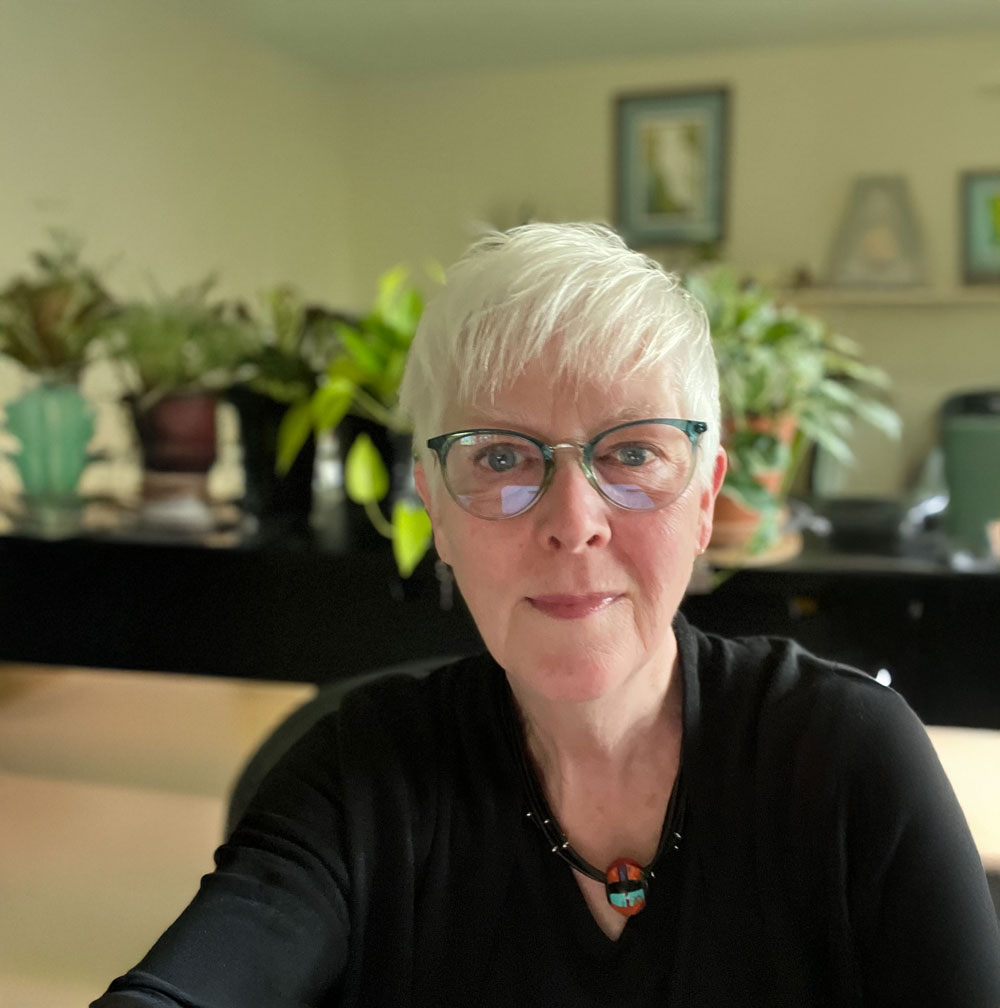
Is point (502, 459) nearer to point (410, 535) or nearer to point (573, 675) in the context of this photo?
point (573, 675)

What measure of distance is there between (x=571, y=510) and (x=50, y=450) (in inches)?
55.2

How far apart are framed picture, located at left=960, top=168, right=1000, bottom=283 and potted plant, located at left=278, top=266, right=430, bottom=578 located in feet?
12.2

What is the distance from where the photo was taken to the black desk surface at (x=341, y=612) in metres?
1.40

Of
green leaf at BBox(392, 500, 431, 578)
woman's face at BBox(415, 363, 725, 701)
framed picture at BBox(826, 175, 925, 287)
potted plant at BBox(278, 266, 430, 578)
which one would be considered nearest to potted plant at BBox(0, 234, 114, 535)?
potted plant at BBox(278, 266, 430, 578)

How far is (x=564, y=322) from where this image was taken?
0.73 meters

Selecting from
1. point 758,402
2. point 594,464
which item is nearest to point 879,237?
point 758,402

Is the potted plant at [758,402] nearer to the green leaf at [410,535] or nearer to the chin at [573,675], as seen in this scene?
the green leaf at [410,535]

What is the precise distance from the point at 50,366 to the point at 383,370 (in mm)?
659

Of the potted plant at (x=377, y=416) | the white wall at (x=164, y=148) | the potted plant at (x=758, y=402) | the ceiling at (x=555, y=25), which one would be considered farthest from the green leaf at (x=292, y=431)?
the ceiling at (x=555, y=25)

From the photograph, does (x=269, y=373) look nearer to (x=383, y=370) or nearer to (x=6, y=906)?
(x=383, y=370)

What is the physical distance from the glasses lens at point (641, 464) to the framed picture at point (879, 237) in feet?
14.3

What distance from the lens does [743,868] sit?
0.75 metres

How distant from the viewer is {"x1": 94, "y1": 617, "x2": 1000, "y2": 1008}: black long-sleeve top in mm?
688

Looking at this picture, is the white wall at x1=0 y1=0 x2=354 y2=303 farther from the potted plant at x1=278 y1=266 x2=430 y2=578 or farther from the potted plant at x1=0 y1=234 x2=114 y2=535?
the potted plant at x1=278 y1=266 x2=430 y2=578
